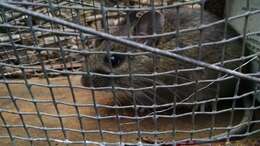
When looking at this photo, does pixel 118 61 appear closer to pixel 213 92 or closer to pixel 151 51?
pixel 213 92

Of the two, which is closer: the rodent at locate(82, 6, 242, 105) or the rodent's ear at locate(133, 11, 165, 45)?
the rodent's ear at locate(133, 11, 165, 45)

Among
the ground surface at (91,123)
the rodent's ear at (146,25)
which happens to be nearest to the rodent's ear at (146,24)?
the rodent's ear at (146,25)

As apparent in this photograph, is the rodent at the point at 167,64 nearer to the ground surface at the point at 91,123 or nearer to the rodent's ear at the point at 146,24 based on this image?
the rodent's ear at the point at 146,24

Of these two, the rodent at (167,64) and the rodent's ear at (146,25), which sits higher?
the rodent's ear at (146,25)

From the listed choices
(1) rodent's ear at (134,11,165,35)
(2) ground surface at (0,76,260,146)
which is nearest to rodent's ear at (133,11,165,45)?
(1) rodent's ear at (134,11,165,35)

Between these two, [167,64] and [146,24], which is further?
[167,64]

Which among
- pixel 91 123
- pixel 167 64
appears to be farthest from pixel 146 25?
pixel 91 123

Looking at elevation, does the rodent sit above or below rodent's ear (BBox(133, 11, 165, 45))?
below

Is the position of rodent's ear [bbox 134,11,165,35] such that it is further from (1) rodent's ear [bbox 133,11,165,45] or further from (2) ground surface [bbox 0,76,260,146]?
(2) ground surface [bbox 0,76,260,146]

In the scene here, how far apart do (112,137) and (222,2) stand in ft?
4.09

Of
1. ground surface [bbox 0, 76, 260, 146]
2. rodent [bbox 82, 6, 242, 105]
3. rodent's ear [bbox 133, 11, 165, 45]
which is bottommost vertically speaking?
ground surface [bbox 0, 76, 260, 146]

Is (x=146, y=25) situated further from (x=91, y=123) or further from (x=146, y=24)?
(x=91, y=123)

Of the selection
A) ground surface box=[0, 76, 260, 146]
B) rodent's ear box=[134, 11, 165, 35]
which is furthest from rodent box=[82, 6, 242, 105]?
ground surface box=[0, 76, 260, 146]

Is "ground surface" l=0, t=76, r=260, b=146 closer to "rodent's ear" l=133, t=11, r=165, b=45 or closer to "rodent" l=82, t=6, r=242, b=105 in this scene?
"rodent" l=82, t=6, r=242, b=105
